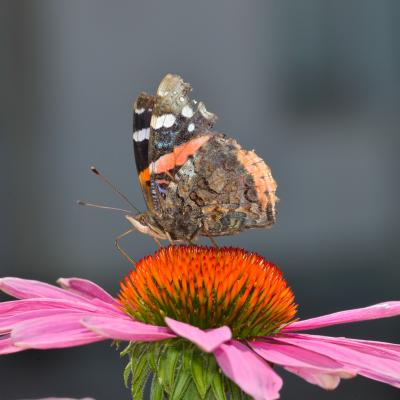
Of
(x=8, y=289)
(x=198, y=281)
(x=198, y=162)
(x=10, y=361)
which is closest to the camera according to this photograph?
(x=198, y=281)

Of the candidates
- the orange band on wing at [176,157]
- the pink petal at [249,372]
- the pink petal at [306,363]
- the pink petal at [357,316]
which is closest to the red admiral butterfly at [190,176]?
the orange band on wing at [176,157]

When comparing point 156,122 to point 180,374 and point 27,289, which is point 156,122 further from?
point 180,374

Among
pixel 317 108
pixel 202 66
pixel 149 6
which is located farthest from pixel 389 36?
pixel 149 6

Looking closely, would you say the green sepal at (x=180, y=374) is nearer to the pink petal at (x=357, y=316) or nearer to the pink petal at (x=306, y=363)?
the pink petal at (x=306, y=363)

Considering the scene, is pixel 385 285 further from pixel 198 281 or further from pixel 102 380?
pixel 198 281

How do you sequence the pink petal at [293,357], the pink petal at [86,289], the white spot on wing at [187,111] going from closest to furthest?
the pink petal at [293,357] < the pink petal at [86,289] < the white spot on wing at [187,111]

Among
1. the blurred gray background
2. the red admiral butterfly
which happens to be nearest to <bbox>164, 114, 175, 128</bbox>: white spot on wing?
the red admiral butterfly

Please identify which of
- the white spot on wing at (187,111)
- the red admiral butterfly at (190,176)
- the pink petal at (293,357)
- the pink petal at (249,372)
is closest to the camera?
the pink petal at (249,372)
